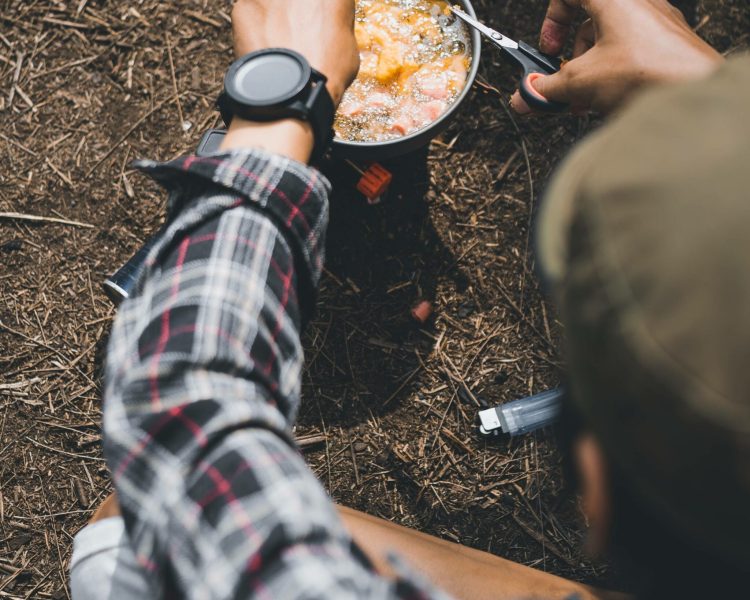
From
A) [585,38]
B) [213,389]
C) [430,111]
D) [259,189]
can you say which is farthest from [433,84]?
[213,389]

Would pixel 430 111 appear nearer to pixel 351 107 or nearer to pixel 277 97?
pixel 351 107

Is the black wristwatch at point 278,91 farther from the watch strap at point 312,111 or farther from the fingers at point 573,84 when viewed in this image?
the fingers at point 573,84

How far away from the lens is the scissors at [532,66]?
1.21 m

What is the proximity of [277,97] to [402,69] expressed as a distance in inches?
27.5

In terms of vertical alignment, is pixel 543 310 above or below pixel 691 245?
below

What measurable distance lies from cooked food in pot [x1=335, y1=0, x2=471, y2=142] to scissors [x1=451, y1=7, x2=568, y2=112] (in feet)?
0.51

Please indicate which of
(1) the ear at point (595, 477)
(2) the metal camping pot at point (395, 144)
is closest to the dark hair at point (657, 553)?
(1) the ear at point (595, 477)

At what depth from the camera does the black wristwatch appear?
937 mm

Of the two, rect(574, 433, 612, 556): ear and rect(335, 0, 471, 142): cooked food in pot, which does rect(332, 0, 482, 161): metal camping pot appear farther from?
rect(574, 433, 612, 556): ear

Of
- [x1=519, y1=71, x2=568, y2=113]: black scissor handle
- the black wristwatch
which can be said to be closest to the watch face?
the black wristwatch

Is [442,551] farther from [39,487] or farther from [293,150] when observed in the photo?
[39,487]

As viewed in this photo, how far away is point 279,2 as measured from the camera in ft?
3.40

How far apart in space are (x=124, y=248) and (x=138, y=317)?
0.97m

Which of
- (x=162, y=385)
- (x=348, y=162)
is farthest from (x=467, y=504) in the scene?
(x=162, y=385)
